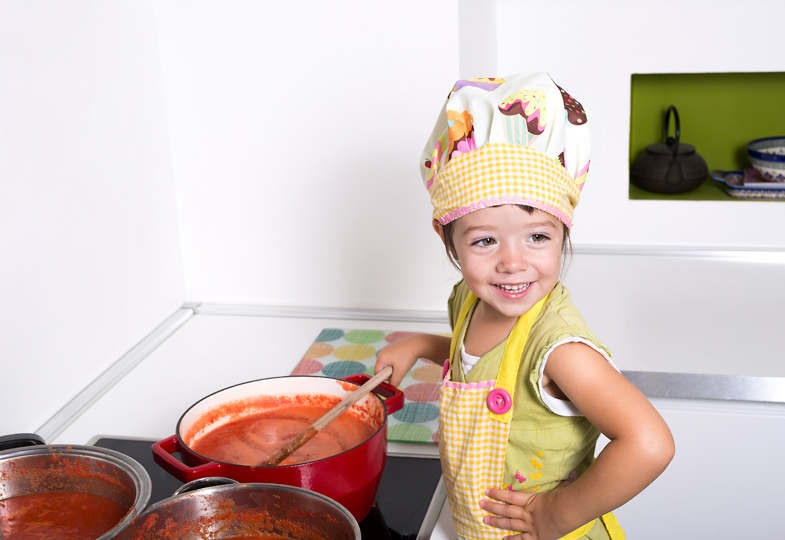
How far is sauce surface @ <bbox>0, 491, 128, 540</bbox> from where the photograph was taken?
0.63 meters

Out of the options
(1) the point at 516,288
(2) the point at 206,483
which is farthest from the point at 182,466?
(1) the point at 516,288

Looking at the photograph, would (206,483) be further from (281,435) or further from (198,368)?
(198,368)

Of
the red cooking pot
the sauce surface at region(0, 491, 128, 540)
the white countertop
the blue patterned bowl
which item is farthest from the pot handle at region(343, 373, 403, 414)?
the blue patterned bowl

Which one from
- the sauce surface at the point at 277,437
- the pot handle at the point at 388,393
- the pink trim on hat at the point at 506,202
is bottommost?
the sauce surface at the point at 277,437

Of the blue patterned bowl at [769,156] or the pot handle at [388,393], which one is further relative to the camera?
the blue patterned bowl at [769,156]

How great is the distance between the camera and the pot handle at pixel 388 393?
0.86 metres

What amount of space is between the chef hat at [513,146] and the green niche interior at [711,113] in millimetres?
1049

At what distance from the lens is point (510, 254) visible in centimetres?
74

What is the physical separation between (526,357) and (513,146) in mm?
212

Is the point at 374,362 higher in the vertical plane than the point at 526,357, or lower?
lower

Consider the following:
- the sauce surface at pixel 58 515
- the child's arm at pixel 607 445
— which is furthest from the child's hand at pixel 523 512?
the sauce surface at pixel 58 515

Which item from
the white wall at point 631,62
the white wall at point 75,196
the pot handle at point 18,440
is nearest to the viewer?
the pot handle at point 18,440

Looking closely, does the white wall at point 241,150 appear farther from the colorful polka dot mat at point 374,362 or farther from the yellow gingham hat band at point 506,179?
the yellow gingham hat band at point 506,179

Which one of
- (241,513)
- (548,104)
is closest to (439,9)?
(548,104)
